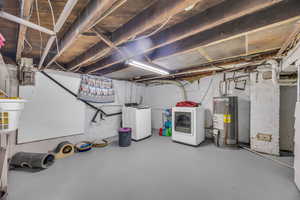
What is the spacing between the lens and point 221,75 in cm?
408

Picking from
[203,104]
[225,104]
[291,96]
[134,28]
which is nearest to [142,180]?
[134,28]

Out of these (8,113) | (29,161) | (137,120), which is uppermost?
(8,113)

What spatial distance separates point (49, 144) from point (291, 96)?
6257mm

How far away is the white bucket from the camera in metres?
1.37

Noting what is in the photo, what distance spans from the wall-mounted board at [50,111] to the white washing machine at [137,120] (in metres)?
1.37

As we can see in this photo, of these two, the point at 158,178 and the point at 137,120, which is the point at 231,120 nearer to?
the point at 158,178

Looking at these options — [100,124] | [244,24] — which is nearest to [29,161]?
[100,124]

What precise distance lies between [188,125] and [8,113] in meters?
3.68

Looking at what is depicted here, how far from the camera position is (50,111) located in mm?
3066

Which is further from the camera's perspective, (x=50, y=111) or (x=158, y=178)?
(x=50, y=111)

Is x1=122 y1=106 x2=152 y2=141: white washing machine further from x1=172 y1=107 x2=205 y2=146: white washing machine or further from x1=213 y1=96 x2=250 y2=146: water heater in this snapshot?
x1=213 y1=96 x2=250 y2=146: water heater

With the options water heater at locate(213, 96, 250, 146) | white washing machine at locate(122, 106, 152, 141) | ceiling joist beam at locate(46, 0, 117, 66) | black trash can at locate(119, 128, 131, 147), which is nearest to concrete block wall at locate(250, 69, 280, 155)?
water heater at locate(213, 96, 250, 146)

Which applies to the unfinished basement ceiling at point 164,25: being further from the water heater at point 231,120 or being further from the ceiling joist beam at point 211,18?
the water heater at point 231,120

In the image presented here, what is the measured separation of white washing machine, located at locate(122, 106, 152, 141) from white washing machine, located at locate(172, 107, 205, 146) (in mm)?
1037
